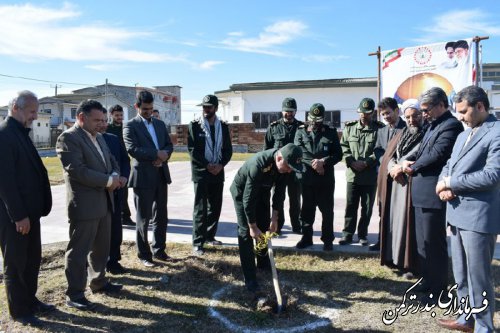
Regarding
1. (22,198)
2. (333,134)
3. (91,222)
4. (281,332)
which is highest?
(333,134)

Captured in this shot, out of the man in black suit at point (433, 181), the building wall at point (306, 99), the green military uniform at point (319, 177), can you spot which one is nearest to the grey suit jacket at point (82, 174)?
the green military uniform at point (319, 177)

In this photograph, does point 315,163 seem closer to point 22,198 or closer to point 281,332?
point 281,332

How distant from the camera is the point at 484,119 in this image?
131 inches

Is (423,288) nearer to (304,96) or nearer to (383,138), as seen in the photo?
(383,138)

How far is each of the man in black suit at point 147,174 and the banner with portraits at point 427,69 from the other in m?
7.54

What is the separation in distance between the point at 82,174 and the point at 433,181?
349cm

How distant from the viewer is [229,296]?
4.48 metres

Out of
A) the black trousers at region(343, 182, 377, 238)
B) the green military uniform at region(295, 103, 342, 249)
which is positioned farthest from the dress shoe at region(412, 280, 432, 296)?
the black trousers at region(343, 182, 377, 238)

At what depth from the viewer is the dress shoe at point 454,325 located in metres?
3.60

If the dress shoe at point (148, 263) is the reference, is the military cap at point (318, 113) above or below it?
above

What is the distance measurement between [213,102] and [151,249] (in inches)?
92.1

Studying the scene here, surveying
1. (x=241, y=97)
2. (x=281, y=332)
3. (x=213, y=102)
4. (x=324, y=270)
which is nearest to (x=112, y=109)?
(x=213, y=102)

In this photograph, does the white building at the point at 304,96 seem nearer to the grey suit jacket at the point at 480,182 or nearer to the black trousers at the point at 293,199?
the black trousers at the point at 293,199

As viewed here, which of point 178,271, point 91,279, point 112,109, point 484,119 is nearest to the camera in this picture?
point 484,119
